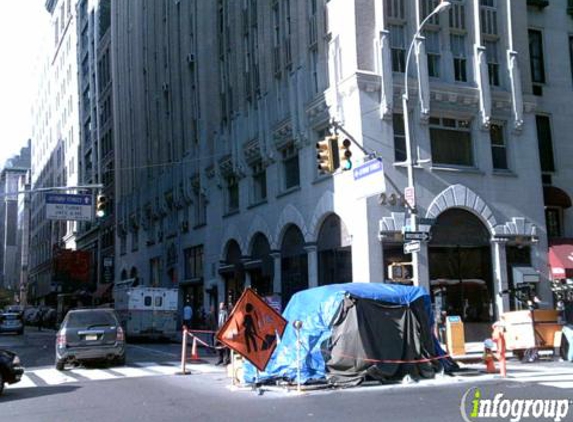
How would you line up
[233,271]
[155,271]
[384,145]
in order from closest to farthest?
1. [384,145]
2. [233,271]
3. [155,271]

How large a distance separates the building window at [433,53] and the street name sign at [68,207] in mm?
17151

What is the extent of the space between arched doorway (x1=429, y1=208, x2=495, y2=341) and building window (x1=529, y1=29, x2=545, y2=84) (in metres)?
8.57

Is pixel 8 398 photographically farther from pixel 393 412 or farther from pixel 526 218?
pixel 526 218

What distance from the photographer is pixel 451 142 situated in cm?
2766

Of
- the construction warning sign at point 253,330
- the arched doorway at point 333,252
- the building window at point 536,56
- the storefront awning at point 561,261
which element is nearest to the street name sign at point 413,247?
the arched doorway at point 333,252

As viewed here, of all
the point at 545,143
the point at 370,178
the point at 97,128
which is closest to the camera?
the point at 370,178

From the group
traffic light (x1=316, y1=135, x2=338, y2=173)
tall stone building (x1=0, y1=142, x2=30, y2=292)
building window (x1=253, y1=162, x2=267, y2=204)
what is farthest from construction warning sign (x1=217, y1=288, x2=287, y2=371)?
tall stone building (x1=0, y1=142, x2=30, y2=292)

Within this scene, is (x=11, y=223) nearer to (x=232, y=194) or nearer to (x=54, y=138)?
(x=54, y=138)

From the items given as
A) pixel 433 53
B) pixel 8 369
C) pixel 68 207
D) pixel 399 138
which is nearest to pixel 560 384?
pixel 8 369

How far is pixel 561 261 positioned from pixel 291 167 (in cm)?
1227

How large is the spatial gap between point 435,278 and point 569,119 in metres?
11.4

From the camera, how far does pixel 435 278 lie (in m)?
26.5

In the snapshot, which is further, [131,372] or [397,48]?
[397,48]

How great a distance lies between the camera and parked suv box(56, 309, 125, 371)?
19.3 metres
